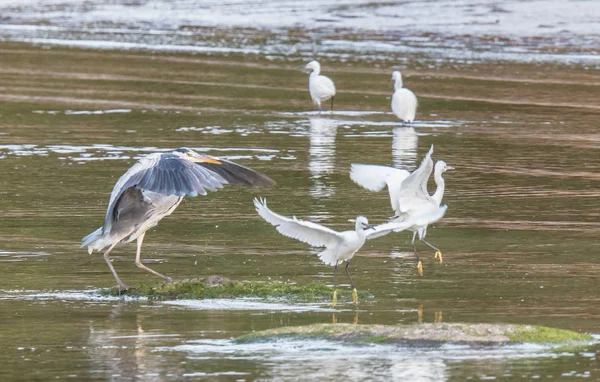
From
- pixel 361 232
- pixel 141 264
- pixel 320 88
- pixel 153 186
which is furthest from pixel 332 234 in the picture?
pixel 320 88

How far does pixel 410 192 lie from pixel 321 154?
785 cm

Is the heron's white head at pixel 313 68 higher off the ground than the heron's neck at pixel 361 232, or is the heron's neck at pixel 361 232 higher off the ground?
the heron's white head at pixel 313 68

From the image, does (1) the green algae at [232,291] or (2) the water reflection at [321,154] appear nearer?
(1) the green algae at [232,291]

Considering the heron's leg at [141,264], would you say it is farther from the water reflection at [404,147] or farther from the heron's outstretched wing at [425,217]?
the water reflection at [404,147]

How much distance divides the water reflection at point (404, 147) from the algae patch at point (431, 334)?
29.6ft

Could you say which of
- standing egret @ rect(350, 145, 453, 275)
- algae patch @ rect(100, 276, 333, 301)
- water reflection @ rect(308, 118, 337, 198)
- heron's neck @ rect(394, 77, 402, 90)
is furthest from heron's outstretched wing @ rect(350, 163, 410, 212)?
heron's neck @ rect(394, 77, 402, 90)

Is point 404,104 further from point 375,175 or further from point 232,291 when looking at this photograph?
point 232,291

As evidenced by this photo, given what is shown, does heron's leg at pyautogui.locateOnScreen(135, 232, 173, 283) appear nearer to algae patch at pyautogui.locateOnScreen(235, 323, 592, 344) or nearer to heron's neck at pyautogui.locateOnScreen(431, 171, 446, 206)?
algae patch at pyautogui.locateOnScreen(235, 323, 592, 344)

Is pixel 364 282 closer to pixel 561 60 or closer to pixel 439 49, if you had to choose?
pixel 561 60

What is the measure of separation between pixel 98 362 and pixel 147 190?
2.67 m

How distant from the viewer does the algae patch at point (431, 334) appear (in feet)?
29.6

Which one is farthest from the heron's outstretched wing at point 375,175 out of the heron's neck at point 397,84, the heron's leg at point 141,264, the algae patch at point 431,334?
the heron's neck at point 397,84

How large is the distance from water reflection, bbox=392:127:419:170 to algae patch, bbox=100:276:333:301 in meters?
7.32

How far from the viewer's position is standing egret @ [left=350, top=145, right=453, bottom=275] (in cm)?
1181
